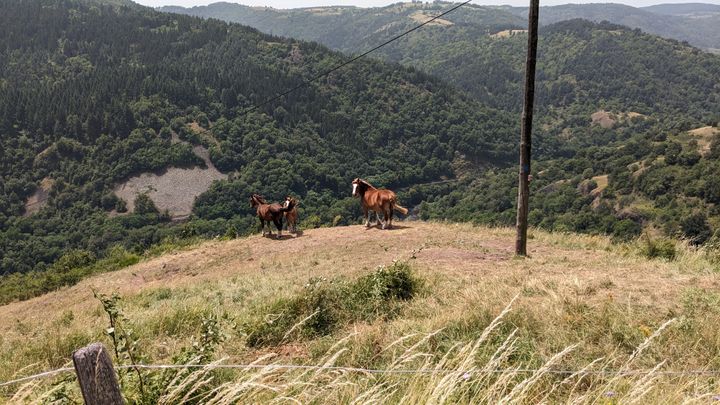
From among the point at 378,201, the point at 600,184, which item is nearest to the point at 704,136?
the point at 600,184

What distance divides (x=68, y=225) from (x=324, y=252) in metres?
116

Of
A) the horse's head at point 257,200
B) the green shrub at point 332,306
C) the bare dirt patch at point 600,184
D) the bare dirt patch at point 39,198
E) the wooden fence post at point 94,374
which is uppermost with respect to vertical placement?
the wooden fence post at point 94,374

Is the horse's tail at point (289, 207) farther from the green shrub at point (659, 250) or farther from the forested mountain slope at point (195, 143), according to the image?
the forested mountain slope at point (195, 143)

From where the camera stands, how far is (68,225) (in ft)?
366

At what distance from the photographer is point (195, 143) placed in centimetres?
15050

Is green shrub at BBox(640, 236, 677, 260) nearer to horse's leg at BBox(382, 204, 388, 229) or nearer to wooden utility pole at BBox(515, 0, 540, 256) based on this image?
wooden utility pole at BBox(515, 0, 540, 256)

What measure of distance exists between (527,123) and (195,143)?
149257mm

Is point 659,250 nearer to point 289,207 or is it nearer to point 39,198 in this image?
point 289,207

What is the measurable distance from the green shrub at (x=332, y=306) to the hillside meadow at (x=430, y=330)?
32mm

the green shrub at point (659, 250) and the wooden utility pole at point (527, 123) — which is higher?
the wooden utility pole at point (527, 123)

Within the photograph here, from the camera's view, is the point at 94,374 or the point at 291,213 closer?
the point at 94,374

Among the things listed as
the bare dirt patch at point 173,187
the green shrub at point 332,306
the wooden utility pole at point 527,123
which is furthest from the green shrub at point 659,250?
the bare dirt patch at point 173,187

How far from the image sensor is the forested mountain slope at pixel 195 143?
361 feet

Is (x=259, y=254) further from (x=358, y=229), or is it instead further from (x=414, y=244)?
(x=414, y=244)
